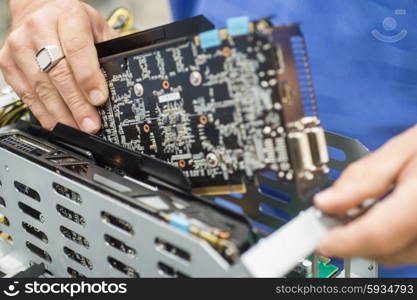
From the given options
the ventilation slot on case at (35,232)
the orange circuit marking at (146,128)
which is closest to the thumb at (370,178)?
the orange circuit marking at (146,128)

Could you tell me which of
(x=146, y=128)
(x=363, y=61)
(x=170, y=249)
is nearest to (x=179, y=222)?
(x=170, y=249)

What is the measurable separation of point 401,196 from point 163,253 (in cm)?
27

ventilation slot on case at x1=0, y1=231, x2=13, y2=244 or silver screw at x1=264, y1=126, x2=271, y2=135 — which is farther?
ventilation slot on case at x1=0, y1=231, x2=13, y2=244

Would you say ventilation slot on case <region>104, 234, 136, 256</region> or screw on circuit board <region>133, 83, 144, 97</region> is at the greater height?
screw on circuit board <region>133, 83, 144, 97</region>

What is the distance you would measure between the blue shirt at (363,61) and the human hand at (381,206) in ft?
1.54

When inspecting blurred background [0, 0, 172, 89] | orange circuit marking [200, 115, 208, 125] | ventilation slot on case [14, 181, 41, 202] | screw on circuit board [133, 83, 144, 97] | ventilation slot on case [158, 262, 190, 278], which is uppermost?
blurred background [0, 0, 172, 89]

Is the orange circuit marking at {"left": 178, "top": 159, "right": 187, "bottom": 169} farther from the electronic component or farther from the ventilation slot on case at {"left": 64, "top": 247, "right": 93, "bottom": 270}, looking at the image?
the ventilation slot on case at {"left": 64, "top": 247, "right": 93, "bottom": 270}

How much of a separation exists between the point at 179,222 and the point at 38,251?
353 mm

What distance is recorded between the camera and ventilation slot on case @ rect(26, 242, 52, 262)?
0.83m

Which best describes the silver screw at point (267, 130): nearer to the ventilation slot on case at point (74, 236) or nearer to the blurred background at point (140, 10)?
the ventilation slot on case at point (74, 236)

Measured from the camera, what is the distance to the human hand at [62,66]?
36.0 inches

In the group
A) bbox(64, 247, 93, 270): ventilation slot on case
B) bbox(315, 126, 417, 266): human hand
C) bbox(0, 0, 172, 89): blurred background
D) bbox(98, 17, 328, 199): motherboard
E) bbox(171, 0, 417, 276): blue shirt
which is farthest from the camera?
bbox(0, 0, 172, 89): blurred background

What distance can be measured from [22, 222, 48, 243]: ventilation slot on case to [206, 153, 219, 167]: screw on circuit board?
283mm

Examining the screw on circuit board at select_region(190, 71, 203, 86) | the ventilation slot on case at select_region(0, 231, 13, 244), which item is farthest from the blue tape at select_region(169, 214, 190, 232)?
the ventilation slot on case at select_region(0, 231, 13, 244)
